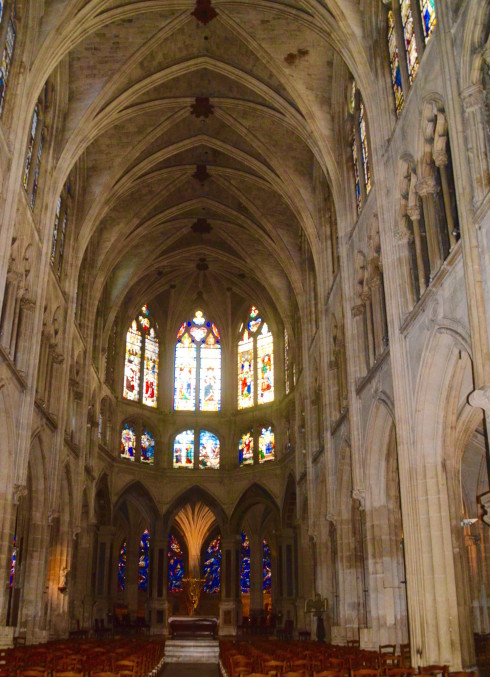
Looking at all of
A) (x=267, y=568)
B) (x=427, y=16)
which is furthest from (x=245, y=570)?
(x=427, y=16)

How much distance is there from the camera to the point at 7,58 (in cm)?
1922

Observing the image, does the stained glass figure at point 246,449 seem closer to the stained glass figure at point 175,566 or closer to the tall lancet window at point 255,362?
the tall lancet window at point 255,362

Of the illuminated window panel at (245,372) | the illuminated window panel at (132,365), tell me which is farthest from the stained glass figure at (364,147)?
the illuminated window panel at (132,365)

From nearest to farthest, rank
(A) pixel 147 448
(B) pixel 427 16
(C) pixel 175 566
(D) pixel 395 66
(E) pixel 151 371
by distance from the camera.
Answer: (B) pixel 427 16 → (D) pixel 395 66 → (A) pixel 147 448 → (E) pixel 151 371 → (C) pixel 175 566

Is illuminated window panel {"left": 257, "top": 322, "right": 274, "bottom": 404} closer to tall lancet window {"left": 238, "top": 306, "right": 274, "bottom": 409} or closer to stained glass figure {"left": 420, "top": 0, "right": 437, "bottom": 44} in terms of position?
tall lancet window {"left": 238, "top": 306, "right": 274, "bottom": 409}

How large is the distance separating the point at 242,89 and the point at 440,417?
16.3 metres

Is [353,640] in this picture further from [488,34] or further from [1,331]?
[488,34]

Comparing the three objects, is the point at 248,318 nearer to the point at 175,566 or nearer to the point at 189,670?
the point at 175,566

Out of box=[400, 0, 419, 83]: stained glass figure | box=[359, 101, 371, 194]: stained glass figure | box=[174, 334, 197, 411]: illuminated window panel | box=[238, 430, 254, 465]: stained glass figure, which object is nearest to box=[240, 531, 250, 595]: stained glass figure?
box=[238, 430, 254, 465]: stained glass figure

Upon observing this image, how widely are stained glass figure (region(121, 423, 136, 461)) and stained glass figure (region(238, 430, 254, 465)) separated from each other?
5.58 metres

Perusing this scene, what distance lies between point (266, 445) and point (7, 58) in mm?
24035

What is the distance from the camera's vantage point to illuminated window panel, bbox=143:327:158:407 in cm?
3969

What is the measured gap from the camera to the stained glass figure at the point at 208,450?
39.5 meters

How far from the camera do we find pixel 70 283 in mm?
26875
